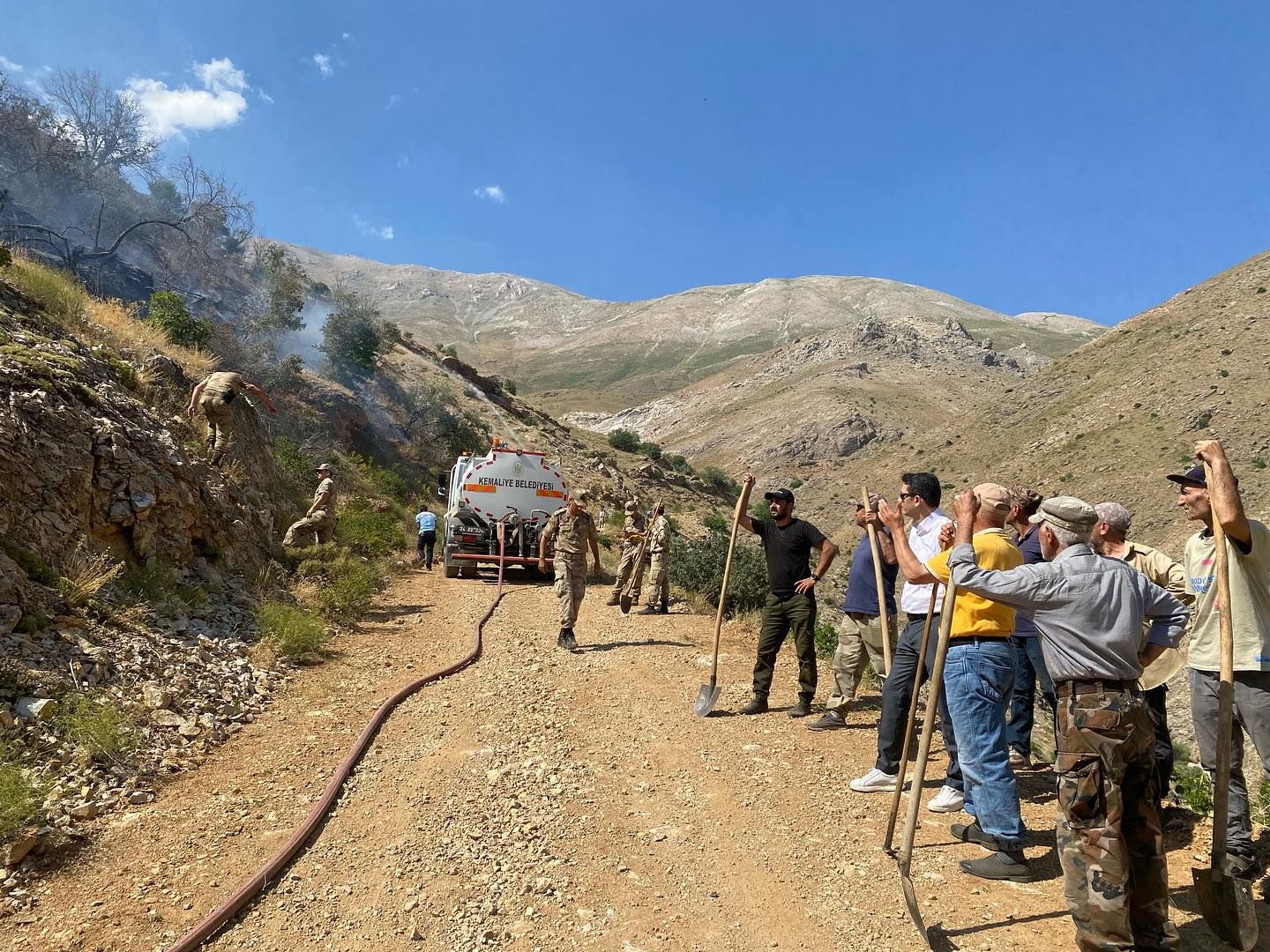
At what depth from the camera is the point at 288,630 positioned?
23.3 feet

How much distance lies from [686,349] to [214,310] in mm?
127853

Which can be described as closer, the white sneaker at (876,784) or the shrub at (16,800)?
the shrub at (16,800)

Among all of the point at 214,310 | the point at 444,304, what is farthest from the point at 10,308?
the point at 444,304

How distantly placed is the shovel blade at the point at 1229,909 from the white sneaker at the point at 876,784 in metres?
1.77

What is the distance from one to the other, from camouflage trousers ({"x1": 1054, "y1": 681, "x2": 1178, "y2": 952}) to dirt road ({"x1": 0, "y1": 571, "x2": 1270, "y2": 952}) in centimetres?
38

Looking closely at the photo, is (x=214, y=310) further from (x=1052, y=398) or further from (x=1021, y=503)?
(x=1052, y=398)

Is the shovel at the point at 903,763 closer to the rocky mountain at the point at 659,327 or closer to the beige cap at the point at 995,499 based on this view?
the beige cap at the point at 995,499

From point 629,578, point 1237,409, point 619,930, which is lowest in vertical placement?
point 619,930

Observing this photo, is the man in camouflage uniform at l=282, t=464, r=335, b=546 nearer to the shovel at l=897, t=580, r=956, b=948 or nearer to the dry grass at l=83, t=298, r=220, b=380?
the dry grass at l=83, t=298, r=220, b=380

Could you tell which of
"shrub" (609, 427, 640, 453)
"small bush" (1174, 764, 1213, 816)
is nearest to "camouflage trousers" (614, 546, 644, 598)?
"small bush" (1174, 764, 1213, 816)

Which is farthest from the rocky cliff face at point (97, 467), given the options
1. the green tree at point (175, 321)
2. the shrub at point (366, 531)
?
the green tree at point (175, 321)

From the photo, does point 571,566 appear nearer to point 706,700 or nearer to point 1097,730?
point 706,700

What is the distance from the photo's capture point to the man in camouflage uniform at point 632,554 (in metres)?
11.3

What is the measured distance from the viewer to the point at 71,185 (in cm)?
2703
